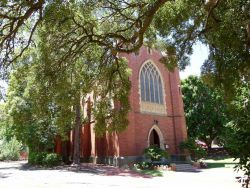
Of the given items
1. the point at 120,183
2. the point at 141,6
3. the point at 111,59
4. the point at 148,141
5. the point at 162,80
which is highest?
the point at 162,80

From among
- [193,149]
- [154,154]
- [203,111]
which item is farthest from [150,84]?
[203,111]

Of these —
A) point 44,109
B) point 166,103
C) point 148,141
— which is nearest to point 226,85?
point 44,109

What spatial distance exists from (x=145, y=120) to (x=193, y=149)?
16.0ft

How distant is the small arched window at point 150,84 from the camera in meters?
28.0

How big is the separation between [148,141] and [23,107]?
36.1ft

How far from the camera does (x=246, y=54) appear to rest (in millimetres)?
9211

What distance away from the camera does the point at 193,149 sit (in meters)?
26.2

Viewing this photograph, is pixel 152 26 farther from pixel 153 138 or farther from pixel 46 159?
pixel 153 138

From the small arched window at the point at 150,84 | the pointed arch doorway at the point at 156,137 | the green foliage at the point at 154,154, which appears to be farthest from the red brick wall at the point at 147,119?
the green foliage at the point at 154,154

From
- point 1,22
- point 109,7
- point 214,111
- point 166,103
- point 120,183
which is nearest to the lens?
point 1,22

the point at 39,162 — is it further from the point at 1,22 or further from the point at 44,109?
the point at 1,22

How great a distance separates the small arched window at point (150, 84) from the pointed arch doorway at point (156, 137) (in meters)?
2.66

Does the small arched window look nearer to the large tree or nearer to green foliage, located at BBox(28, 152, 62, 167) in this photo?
green foliage, located at BBox(28, 152, 62, 167)

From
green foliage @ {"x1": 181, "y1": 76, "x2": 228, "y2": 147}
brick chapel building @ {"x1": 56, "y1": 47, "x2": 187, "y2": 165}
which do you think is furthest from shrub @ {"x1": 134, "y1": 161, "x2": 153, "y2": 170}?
green foliage @ {"x1": 181, "y1": 76, "x2": 228, "y2": 147}
